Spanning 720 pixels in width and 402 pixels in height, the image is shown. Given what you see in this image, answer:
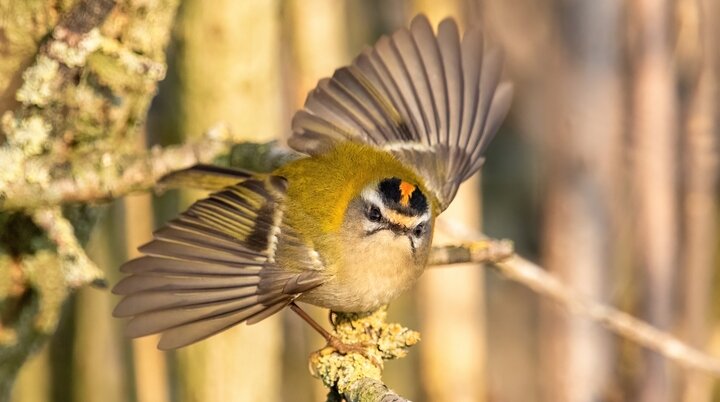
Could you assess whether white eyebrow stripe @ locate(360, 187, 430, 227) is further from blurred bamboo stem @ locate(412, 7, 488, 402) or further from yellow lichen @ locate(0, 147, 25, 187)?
blurred bamboo stem @ locate(412, 7, 488, 402)

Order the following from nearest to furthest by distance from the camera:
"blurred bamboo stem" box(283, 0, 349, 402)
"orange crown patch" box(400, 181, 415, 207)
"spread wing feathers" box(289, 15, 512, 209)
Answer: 1. "orange crown patch" box(400, 181, 415, 207)
2. "spread wing feathers" box(289, 15, 512, 209)
3. "blurred bamboo stem" box(283, 0, 349, 402)

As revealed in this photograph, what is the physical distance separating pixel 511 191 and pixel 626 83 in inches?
81.6

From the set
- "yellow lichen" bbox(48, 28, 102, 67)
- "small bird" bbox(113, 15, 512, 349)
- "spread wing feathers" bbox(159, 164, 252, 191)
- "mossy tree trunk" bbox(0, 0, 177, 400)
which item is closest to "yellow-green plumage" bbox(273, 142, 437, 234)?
"small bird" bbox(113, 15, 512, 349)

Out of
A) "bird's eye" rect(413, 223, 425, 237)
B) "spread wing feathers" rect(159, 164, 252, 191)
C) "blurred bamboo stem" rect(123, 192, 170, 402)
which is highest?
"spread wing feathers" rect(159, 164, 252, 191)

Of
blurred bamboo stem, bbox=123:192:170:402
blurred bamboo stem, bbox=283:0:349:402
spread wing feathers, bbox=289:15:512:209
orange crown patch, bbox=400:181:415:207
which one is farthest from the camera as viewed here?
blurred bamboo stem, bbox=123:192:170:402

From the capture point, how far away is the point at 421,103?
2.21 m

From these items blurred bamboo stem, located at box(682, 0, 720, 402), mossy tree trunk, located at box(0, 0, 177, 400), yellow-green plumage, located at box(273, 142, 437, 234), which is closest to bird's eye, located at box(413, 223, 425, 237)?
yellow-green plumage, located at box(273, 142, 437, 234)

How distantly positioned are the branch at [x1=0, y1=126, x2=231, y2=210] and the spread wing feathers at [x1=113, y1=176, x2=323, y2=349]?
0.09 meters

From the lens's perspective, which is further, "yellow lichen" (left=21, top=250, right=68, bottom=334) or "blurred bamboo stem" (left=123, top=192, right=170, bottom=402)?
"blurred bamboo stem" (left=123, top=192, right=170, bottom=402)

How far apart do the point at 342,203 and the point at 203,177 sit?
0.96 ft

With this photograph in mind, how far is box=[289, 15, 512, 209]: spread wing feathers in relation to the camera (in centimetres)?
209

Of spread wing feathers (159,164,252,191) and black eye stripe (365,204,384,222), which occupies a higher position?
spread wing feathers (159,164,252,191)

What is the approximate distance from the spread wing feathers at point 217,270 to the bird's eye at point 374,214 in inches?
6.0

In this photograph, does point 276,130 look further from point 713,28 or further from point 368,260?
point 713,28
